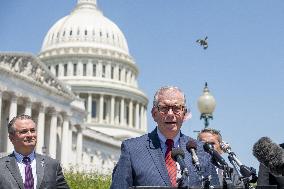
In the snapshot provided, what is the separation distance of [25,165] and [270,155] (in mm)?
3076

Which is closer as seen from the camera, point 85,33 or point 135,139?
point 135,139

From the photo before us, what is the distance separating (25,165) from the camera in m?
8.74

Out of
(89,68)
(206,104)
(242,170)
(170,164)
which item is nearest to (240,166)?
(242,170)

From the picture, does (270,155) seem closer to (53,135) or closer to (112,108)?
(53,135)

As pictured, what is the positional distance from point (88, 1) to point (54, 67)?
774 inches

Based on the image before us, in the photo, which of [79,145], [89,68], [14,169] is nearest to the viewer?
[14,169]

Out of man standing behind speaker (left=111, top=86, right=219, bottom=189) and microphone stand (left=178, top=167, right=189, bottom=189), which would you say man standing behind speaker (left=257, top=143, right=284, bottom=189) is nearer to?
man standing behind speaker (left=111, top=86, right=219, bottom=189)

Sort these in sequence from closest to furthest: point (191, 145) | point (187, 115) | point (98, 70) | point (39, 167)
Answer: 1. point (191, 145)
2. point (187, 115)
3. point (39, 167)
4. point (98, 70)

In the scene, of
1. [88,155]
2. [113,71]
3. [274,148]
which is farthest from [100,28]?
[274,148]

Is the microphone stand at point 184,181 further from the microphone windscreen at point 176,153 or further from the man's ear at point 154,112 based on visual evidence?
the man's ear at point 154,112

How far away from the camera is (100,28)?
131 meters

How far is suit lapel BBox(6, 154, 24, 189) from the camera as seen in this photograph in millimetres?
8578

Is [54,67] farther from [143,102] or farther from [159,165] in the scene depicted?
[159,165]

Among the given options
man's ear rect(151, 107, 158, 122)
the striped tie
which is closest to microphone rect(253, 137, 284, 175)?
man's ear rect(151, 107, 158, 122)
